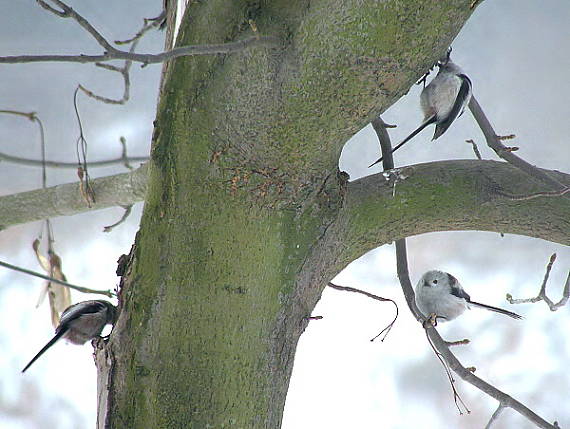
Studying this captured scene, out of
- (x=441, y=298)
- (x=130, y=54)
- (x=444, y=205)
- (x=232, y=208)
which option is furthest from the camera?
(x=441, y=298)

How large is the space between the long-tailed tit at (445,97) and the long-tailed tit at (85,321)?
0.41m

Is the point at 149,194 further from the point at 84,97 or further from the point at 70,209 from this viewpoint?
the point at 84,97

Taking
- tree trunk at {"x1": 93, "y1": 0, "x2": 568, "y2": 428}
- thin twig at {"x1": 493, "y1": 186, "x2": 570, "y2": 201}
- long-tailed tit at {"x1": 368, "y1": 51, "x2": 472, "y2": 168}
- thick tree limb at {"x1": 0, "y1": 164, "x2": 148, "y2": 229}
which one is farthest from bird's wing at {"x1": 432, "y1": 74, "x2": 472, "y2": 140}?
thick tree limb at {"x1": 0, "y1": 164, "x2": 148, "y2": 229}

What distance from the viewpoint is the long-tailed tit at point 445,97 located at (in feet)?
2.77

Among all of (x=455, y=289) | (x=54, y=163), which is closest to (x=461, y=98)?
(x=455, y=289)

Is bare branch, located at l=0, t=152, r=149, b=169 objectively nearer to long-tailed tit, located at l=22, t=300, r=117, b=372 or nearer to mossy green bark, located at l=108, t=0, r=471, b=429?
long-tailed tit, located at l=22, t=300, r=117, b=372

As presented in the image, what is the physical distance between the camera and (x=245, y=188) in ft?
2.15

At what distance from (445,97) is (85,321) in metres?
0.57

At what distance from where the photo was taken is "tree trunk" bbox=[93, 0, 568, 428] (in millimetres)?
601

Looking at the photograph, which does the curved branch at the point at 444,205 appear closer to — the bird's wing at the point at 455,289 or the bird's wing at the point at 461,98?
the bird's wing at the point at 461,98

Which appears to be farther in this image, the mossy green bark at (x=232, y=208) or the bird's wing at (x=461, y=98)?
the bird's wing at (x=461, y=98)

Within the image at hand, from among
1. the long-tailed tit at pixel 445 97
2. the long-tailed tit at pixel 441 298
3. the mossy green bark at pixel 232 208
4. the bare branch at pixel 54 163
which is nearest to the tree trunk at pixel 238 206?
the mossy green bark at pixel 232 208

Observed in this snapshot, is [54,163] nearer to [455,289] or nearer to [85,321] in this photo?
[85,321]

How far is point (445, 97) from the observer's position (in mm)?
850
